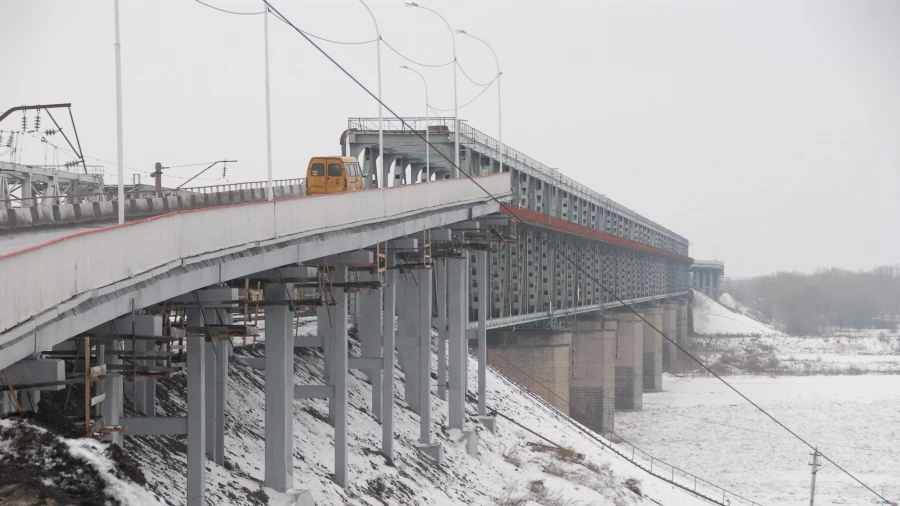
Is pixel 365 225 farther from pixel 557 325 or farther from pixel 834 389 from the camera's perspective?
pixel 834 389

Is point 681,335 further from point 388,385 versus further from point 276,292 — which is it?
point 276,292

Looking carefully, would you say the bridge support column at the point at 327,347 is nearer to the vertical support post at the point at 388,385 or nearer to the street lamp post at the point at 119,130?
the vertical support post at the point at 388,385

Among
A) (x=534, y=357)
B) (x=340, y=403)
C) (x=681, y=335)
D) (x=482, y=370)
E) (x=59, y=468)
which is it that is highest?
(x=59, y=468)

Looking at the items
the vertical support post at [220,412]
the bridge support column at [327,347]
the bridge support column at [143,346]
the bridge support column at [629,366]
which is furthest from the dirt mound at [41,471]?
the bridge support column at [629,366]

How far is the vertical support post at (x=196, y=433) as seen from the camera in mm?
18469

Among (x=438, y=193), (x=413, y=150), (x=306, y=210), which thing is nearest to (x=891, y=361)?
(x=413, y=150)

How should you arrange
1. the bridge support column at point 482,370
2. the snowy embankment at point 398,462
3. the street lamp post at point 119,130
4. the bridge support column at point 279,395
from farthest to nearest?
the bridge support column at point 482,370 < the snowy embankment at point 398,462 < the bridge support column at point 279,395 < the street lamp post at point 119,130

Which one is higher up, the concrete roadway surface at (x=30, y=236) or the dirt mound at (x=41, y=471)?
the concrete roadway surface at (x=30, y=236)

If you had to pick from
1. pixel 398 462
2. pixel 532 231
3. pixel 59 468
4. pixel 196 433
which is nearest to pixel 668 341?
pixel 532 231

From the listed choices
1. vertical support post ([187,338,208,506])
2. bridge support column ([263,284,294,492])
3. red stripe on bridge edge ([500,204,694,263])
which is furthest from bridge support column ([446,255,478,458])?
vertical support post ([187,338,208,506])

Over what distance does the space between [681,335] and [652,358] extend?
162 feet

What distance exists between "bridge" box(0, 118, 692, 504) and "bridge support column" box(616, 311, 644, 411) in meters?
30.6

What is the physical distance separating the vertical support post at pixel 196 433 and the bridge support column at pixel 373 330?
13497 millimetres

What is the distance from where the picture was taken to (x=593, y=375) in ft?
282
